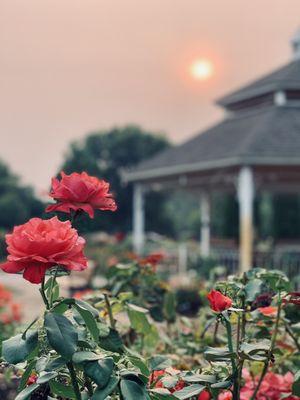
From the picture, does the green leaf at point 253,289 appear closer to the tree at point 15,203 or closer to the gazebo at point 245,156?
the gazebo at point 245,156

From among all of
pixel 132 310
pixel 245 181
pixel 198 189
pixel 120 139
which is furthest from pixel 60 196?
pixel 120 139

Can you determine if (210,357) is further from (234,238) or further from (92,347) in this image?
(234,238)

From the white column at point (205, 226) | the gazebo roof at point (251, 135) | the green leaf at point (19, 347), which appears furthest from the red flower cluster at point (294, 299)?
the white column at point (205, 226)

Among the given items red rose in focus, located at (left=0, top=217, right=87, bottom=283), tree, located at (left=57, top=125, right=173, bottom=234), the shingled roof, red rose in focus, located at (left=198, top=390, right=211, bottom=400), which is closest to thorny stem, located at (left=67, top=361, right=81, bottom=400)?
red rose in focus, located at (left=0, top=217, right=87, bottom=283)

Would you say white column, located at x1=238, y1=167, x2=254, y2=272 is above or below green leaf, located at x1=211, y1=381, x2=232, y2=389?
above

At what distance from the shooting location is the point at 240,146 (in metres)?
16.6

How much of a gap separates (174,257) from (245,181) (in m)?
4.06

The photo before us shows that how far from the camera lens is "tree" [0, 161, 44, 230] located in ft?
138

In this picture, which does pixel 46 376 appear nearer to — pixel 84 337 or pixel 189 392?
pixel 84 337

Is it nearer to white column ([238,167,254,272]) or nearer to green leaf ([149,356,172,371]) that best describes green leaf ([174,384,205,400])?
green leaf ([149,356,172,371])

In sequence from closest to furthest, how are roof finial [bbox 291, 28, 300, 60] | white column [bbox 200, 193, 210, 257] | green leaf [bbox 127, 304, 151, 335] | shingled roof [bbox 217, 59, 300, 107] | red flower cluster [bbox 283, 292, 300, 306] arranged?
red flower cluster [bbox 283, 292, 300, 306] → green leaf [bbox 127, 304, 151, 335] → shingled roof [bbox 217, 59, 300, 107] → white column [bbox 200, 193, 210, 257] → roof finial [bbox 291, 28, 300, 60]

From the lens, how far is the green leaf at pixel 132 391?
2.10 meters

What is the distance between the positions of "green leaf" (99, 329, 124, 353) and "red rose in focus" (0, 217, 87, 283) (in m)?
0.75

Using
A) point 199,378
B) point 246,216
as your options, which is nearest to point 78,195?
point 199,378
